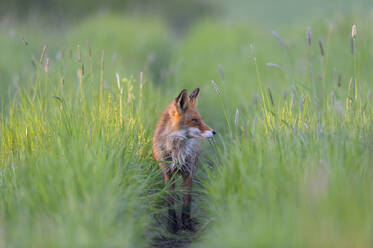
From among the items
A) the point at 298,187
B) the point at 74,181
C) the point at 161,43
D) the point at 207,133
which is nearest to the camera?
the point at 298,187

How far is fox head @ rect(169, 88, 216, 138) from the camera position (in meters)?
5.24

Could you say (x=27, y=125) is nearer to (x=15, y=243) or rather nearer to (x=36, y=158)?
(x=36, y=158)

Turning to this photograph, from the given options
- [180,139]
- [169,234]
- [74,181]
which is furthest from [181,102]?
[74,181]

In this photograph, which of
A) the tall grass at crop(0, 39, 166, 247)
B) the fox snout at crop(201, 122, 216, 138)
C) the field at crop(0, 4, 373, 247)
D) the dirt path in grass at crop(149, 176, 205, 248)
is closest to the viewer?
the field at crop(0, 4, 373, 247)

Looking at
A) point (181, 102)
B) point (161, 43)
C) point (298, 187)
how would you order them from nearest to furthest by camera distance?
point (298, 187), point (181, 102), point (161, 43)

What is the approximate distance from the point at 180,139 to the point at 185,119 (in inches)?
11.0

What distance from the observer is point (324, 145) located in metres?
4.13

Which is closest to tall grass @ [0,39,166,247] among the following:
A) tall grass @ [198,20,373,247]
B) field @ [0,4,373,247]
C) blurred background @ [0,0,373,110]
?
field @ [0,4,373,247]

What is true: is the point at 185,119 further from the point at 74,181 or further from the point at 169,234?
the point at 74,181

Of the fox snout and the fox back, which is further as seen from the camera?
the fox back

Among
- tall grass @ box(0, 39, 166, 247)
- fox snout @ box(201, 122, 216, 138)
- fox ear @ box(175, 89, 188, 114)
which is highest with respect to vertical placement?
fox ear @ box(175, 89, 188, 114)

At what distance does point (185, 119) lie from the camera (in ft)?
17.5

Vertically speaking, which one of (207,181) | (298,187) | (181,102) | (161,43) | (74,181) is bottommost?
(207,181)

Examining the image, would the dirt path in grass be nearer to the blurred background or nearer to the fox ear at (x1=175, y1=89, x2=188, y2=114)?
the fox ear at (x1=175, y1=89, x2=188, y2=114)
